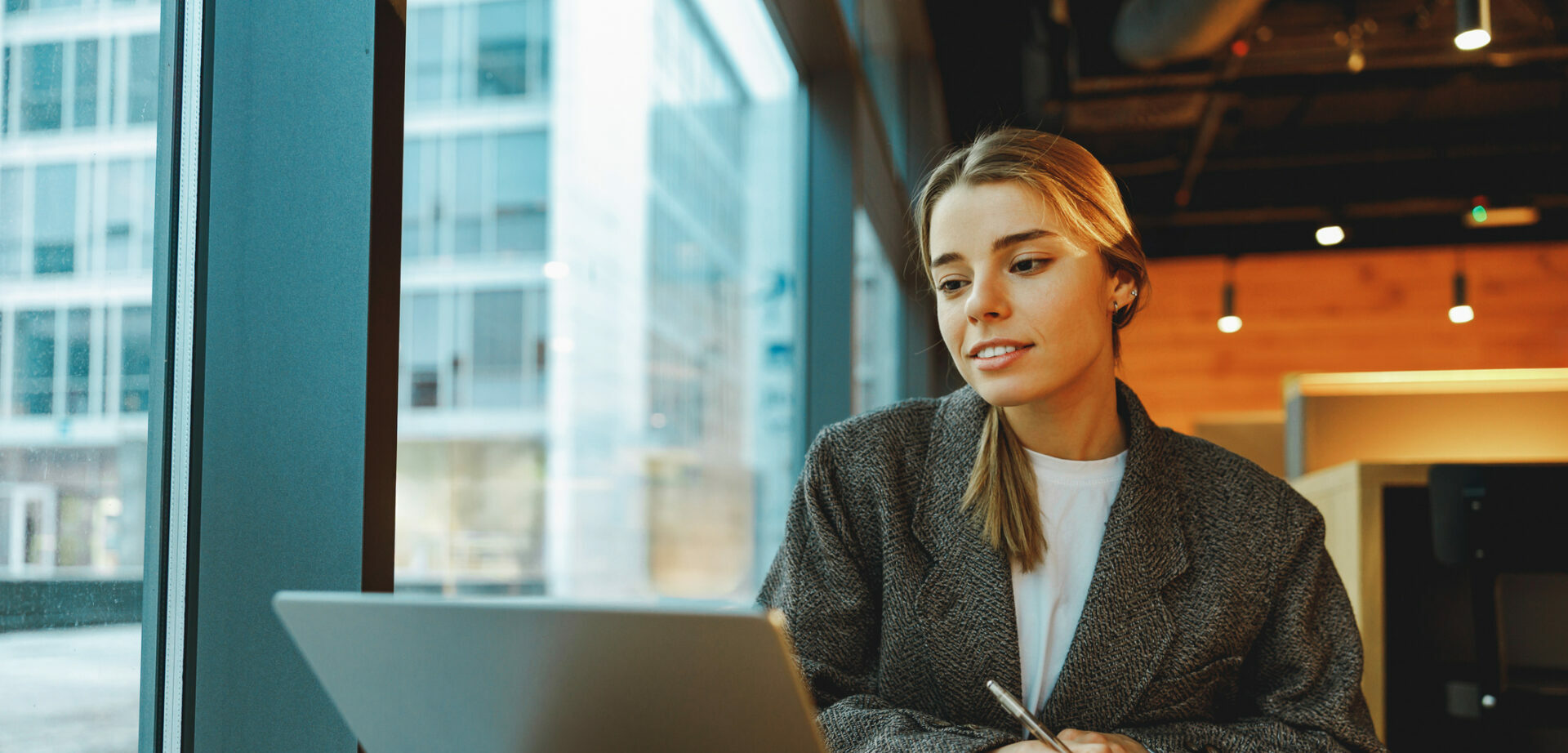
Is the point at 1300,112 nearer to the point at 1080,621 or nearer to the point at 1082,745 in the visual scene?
the point at 1080,621

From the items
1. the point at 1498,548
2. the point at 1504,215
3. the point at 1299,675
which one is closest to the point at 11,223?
the point at 1299,675

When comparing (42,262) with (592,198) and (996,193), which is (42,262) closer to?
(996,193)

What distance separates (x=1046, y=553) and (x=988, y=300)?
29 cm

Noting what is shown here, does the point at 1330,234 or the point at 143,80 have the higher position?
the point at 1330,234

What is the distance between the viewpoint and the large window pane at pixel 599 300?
436cm

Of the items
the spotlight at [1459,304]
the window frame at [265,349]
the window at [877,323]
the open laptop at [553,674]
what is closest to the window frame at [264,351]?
the window frame at [265,349]

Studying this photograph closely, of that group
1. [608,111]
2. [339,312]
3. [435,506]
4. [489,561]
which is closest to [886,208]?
[608,111]

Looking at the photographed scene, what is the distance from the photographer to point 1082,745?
3.43 feet

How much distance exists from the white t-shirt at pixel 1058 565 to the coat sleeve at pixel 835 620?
11cm

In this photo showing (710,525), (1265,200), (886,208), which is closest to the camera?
(886,208)

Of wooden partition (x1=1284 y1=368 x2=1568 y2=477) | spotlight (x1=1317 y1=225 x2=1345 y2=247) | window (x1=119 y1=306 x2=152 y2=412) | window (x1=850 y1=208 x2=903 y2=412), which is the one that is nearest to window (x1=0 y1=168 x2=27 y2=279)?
window (x1=119 y1=306 x2=152 y2=412)

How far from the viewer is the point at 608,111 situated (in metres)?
6.24

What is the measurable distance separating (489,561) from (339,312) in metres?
8.71

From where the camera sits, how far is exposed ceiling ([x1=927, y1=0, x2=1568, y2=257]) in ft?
15.1
